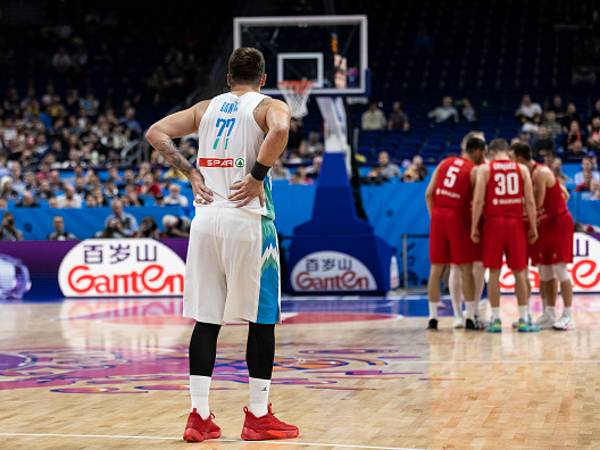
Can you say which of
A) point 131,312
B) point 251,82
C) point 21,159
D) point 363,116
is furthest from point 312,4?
point 251,82

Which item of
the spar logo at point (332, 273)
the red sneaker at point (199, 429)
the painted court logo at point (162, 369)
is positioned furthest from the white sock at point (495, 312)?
the red sneaker at point (199, 429)

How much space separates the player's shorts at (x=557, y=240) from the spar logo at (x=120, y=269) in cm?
716

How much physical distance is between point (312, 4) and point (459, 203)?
14892 millimetres

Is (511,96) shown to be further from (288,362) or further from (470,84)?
(288,362)

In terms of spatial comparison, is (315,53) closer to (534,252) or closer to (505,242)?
(534,252)

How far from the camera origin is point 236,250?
580 centimetres

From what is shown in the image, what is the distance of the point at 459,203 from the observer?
469 inches

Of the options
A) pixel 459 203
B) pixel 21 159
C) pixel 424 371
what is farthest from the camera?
pixel 21 159

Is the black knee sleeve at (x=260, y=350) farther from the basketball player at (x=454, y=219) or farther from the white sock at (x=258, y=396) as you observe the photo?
the basketball player at (x=454, y=219)

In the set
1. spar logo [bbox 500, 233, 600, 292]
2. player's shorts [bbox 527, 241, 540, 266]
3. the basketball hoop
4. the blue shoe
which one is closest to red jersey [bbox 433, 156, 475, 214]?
player's shorts [bbox 527, 241, 540, 266]

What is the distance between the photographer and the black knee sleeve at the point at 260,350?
19.2 ft

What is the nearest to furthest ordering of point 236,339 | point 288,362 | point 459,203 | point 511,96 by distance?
1. point 288,362
2. point 236,339
3. point 459,203
4. point 511,96

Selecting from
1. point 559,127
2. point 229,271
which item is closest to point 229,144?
point 229,271

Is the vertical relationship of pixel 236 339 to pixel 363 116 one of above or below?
below
